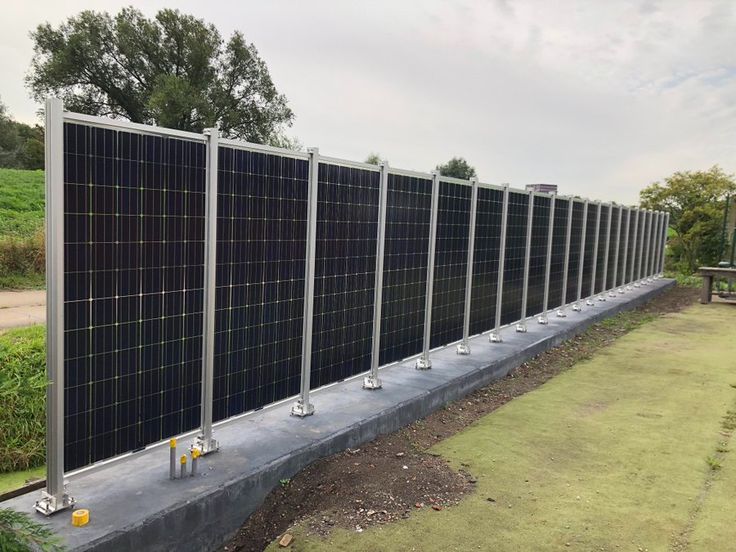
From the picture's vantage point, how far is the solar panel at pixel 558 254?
35.7 feet

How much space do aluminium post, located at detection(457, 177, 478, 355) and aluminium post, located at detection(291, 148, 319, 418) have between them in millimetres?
3196

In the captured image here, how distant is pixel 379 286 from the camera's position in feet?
20.0

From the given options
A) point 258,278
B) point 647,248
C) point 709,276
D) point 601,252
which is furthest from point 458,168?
point 258,278

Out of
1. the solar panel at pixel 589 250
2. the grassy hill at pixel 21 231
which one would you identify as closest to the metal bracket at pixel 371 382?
the solar panel at pixel 589 250

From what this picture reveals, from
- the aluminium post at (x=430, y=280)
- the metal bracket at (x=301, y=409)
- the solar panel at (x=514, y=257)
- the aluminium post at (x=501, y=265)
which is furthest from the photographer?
the solar panel at (x=514, y=257)

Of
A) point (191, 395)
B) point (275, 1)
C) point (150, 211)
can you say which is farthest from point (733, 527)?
point (275, 1)

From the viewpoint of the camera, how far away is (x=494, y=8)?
35.2 ft

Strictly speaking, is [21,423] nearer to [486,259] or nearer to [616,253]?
[486,259]

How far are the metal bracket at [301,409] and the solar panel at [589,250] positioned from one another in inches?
362

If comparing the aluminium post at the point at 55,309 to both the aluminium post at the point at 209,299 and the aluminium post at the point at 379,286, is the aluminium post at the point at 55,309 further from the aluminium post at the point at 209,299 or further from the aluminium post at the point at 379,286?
the aluminium post at the point at 379,286

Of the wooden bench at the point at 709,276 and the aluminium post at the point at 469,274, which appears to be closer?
the aluminium post at the point at 469,274

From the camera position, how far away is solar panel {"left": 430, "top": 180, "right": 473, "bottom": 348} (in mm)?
7148

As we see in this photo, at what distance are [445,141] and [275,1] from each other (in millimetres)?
24935

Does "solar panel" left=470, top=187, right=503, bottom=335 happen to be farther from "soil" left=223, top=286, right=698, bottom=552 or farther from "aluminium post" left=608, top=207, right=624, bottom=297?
"aluminium post" left=608, top=207, right=624, bottom=297
